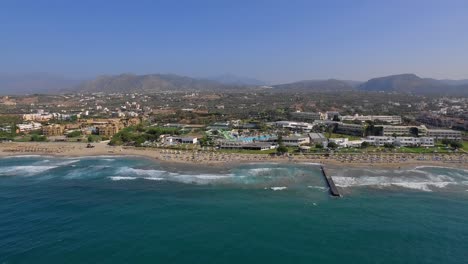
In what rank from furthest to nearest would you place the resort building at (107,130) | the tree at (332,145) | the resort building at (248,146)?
the resort building at (107,130)
the resort building at (248,146)
the tree at (332,145)

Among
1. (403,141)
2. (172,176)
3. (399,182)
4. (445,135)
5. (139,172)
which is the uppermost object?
(445,135)

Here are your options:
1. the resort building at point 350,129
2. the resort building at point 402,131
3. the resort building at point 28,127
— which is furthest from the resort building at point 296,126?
the resort building at point 28,127

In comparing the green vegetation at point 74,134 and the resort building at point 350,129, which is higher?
the resort building at point 350,129

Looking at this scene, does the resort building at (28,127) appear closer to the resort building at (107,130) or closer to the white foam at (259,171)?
the resort building at (107,130)

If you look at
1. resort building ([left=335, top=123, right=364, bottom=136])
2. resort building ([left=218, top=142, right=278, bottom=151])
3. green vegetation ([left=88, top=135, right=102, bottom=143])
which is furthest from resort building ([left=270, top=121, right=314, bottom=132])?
green vegetation ([left=88, top=135, right=102, bottom=143])

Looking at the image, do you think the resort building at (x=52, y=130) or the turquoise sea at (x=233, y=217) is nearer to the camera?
the turquoise sea at (x=233, y=217)

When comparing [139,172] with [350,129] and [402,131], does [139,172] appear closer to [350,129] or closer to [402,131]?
[350,129]

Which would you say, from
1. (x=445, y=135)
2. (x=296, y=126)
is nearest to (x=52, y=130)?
(x=296, y=126)
